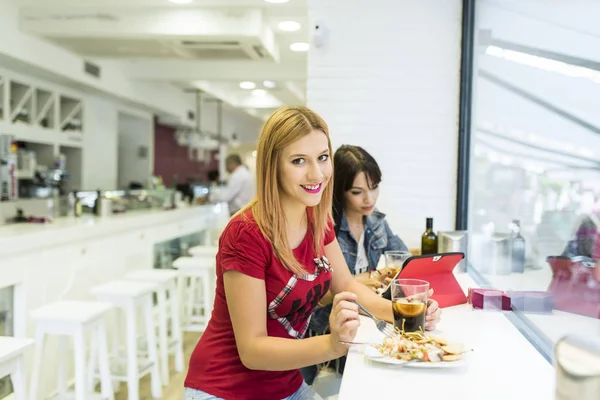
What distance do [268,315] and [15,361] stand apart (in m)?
1.34

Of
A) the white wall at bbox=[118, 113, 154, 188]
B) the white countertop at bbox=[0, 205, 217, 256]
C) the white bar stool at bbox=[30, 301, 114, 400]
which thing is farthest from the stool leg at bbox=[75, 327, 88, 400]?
the white wall at bbox=[118, 113, 154, 188]

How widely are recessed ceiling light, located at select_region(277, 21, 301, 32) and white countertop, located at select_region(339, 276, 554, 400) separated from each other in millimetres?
4058

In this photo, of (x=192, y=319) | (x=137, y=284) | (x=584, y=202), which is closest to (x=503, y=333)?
(x=584, y=202)

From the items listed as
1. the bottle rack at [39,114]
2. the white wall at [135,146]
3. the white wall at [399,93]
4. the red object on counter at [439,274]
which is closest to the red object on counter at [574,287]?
the red object on counter at [439,274]

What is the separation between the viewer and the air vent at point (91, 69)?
6.18 m

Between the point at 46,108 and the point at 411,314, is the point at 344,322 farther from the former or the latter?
the point at 46,108

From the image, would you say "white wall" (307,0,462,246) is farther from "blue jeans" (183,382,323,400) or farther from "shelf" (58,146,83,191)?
"shelf" (58,146,83,191)

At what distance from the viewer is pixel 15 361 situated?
2209mm

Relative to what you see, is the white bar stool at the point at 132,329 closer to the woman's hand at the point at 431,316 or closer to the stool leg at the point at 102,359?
the stool leg at the point at 102,359

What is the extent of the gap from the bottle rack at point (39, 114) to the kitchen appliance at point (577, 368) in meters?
5.70

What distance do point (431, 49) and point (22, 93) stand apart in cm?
440

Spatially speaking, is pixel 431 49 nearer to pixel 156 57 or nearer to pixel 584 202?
pixel 584 202

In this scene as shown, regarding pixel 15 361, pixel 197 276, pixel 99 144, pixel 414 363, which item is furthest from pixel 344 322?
pixel 99 144

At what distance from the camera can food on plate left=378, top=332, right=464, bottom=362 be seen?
50.9 inches
